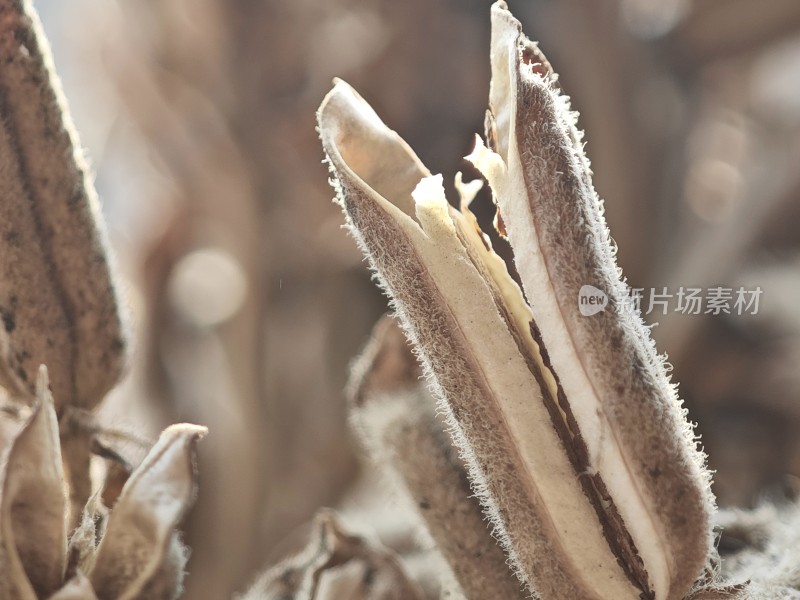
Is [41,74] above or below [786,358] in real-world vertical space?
below

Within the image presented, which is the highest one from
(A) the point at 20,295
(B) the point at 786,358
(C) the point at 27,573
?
(B) the point at 786,358

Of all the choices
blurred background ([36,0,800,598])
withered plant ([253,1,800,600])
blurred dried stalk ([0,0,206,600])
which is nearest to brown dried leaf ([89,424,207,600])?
blurred dried stalk ([0,0,206,600])

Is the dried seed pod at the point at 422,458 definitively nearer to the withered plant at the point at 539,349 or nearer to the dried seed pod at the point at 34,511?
the withered plant at the point at 539,349

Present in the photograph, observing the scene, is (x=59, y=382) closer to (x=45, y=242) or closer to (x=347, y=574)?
(x=45, y=242)

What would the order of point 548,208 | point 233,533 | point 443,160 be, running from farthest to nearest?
1. point 443,160
2. point 233,533
3. point 548,208

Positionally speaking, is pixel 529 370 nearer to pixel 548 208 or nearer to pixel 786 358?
pixel 548 208

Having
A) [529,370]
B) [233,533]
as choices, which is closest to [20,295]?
[529,370]

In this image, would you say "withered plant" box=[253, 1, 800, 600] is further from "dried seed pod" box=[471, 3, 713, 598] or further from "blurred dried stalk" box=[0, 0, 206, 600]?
"blurred dried stalk" box=[0, 0, 206, 600]
